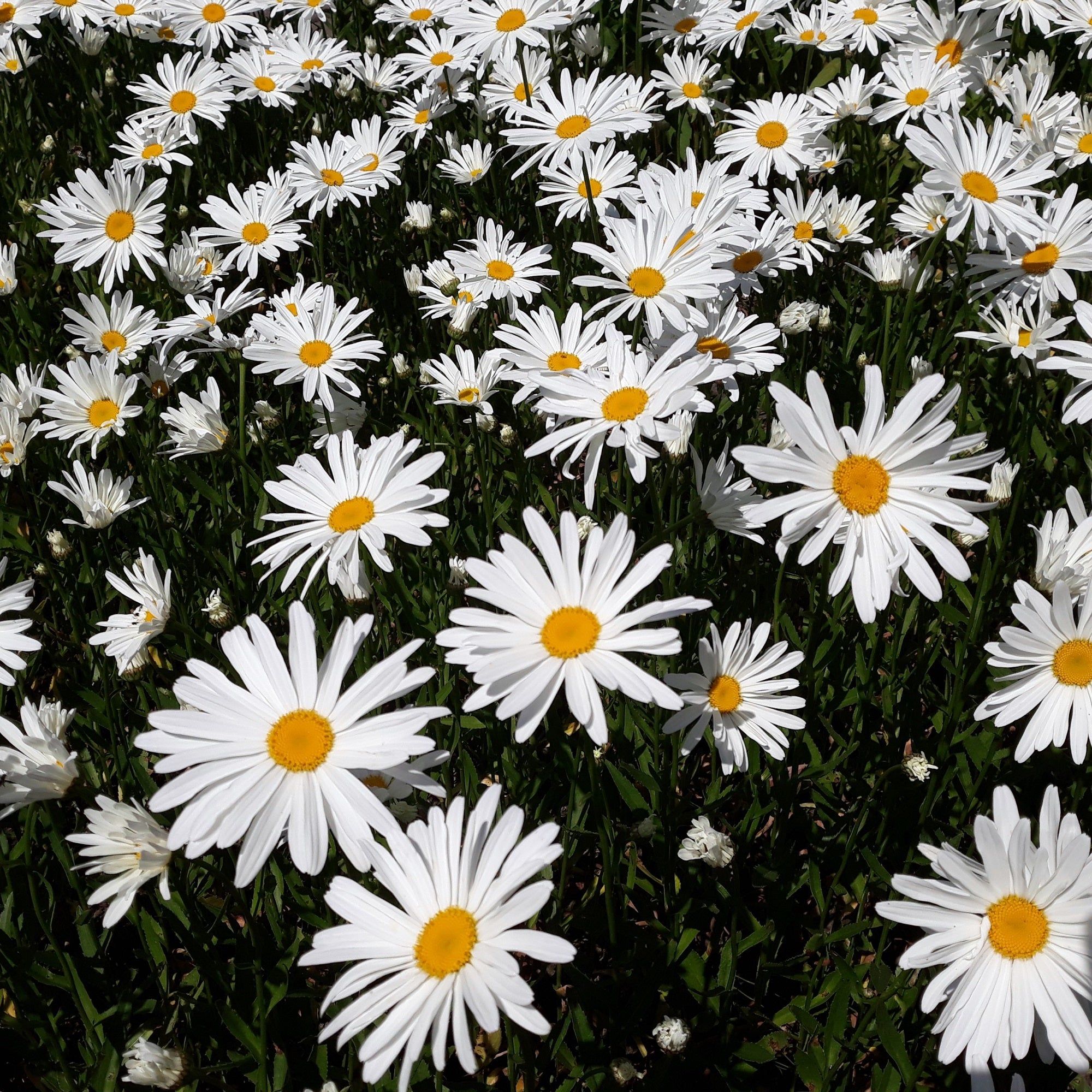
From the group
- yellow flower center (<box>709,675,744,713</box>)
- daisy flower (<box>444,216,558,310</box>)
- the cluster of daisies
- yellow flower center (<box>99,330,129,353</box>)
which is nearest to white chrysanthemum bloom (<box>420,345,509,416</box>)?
the cluster of daisies

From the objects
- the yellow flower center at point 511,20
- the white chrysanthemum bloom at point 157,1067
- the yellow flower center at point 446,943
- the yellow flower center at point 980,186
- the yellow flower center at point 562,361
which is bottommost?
the white chrysanthemum bloom at point 157,1067

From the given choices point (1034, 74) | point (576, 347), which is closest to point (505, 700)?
point (576, 347)

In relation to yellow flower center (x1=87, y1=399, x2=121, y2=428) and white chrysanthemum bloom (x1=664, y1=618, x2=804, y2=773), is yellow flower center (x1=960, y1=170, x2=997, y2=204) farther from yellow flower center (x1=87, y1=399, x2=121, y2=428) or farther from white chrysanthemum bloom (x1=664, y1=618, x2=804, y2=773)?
yellow flower center (x1=87, y1=399, x2=121, y2=428)

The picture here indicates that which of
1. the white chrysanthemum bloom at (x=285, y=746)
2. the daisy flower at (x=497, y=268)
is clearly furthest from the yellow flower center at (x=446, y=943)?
the daisy flower at (x=497, y=268)

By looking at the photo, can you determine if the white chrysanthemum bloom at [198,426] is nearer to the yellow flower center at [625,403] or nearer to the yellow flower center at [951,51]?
the yellow flower center at [625,403]

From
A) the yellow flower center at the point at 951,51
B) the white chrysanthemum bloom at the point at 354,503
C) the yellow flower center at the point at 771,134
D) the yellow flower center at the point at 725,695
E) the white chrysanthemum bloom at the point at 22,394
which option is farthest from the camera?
the yellow flower center at the point at 951,51

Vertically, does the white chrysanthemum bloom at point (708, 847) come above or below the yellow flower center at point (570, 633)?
below
